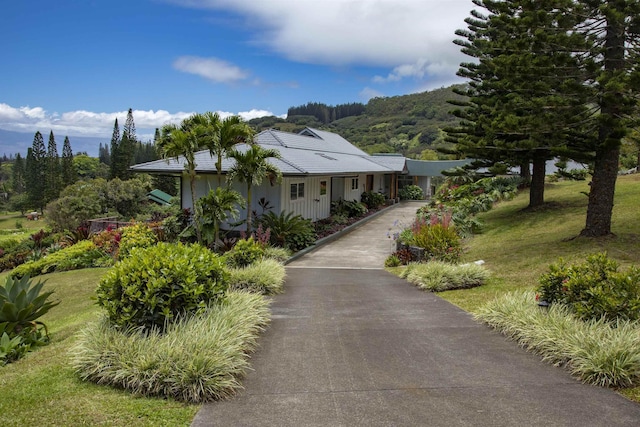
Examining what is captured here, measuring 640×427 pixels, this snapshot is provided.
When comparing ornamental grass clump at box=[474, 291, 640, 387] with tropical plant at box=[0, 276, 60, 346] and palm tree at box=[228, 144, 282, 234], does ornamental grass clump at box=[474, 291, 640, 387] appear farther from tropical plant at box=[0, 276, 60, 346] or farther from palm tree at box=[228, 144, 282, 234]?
palm tree at box=[228, 144, 282, 234]

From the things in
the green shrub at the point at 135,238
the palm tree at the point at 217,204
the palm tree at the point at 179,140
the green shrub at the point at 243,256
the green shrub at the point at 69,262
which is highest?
the palm tree at the point at 179,140

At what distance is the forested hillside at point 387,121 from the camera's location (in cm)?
7894

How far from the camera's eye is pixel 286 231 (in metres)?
15.2

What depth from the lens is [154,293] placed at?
17.1ft

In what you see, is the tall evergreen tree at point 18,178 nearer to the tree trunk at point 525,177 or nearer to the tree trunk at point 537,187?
the tree trunk at point 525,177

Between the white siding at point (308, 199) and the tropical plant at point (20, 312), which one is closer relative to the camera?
the tropical plant at point (20, 312)

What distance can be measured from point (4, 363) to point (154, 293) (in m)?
1.85

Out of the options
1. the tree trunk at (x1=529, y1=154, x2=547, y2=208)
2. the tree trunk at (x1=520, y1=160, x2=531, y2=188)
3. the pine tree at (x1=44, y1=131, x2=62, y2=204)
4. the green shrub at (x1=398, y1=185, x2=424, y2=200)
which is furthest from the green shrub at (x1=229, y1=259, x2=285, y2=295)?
the pine tree at (x1=44, y1=131, x2=62, y2=204)

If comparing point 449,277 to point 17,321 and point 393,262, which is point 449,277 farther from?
point 17,321

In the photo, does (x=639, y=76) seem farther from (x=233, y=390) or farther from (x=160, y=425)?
(x=160, y=425)

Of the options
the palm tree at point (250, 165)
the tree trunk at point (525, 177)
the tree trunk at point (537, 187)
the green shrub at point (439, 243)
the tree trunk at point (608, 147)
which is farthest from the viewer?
the tree trunk at point (525, 177)

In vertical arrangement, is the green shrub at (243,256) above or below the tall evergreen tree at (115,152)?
below

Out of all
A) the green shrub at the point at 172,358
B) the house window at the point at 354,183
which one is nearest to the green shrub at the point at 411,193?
the house window at the point at 354,183

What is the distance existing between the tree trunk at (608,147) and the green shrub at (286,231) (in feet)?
27.4
